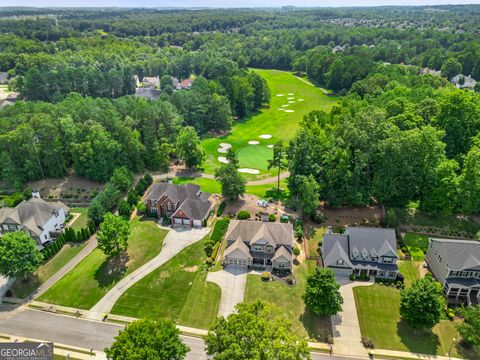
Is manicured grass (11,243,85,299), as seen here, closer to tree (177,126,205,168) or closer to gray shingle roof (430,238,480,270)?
tree (177,126,205,168)

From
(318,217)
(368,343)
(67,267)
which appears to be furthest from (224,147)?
(368,343)

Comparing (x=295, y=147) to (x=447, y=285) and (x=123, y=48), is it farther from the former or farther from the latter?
(x=123, y=48)

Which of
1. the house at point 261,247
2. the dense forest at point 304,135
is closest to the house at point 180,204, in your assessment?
the house at point 261,247

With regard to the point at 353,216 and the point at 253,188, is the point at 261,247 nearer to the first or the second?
the point at 353,216

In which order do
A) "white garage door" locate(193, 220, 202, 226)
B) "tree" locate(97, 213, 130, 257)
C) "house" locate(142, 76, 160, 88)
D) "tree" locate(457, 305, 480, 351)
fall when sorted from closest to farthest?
"tree" locate(457, 305, 480, 351)
"tree" locate(97, 213, 130, 257)
"white garage door" locate(193, 220, 202, 226)
"house" locate(142, 76, 160, 88)

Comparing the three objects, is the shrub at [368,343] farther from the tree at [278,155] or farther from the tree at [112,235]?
the tree at [278,155]

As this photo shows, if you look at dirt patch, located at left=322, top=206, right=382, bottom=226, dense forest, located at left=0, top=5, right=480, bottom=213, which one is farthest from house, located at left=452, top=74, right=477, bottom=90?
dirt patch, located at left=322, top=206, right=382, bottom=226

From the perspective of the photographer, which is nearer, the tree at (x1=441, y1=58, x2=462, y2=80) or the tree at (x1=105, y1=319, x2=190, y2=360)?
the tree at (x1=105, y1=319, x2=190, y2=360)
